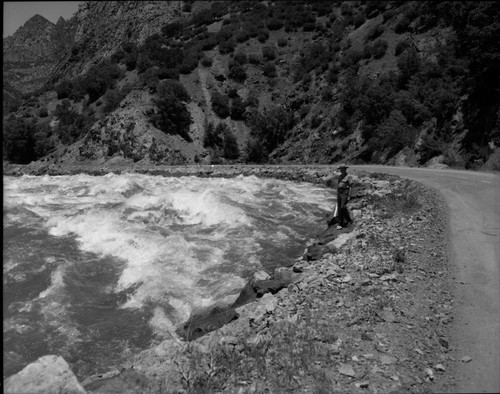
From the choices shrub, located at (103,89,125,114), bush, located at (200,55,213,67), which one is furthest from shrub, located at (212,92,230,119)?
shrub, located at (103,89,125,114)

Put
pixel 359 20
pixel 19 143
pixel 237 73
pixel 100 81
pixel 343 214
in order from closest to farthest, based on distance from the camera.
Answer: pixel 343 214 < pixel 19 143 < pixel 359 20 < pixel 237 73 < pixel 100 81

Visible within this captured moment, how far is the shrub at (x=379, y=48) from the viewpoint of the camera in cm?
3897

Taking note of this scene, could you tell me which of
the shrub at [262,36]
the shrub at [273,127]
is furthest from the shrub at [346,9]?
the shrub at [273,127]

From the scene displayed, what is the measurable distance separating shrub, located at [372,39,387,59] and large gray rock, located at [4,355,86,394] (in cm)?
4124

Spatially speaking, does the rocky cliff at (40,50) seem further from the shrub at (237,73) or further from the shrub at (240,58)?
the shrub at (237,73)

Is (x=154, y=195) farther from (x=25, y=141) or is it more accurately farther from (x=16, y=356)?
(x=25, y=141)

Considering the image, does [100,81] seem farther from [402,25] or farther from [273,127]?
[402,25]

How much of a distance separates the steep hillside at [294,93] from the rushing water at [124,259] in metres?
10.7

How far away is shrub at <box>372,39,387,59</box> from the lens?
39.0m

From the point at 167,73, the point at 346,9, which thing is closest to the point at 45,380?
the point at 167,73

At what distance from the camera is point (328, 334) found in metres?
5.38

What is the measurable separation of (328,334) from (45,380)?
12.5 feet

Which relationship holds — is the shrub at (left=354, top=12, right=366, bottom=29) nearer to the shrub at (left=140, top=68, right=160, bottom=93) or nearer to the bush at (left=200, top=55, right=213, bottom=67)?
the bush at (left=200, top=55, right=213, bottom=67)

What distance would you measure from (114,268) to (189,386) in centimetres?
661
